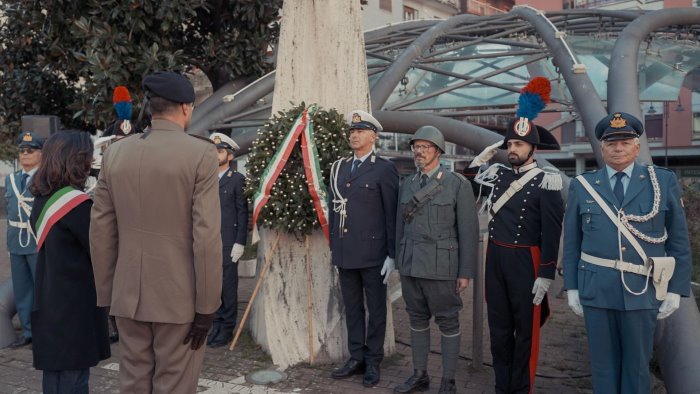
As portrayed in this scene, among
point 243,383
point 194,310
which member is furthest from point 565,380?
point 194,310

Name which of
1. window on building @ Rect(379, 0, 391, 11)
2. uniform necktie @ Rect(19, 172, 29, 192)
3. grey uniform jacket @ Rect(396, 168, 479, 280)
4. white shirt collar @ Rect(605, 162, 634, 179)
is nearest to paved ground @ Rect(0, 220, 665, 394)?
grey uniform jacket @ Rect(396, 168, 479, 280)

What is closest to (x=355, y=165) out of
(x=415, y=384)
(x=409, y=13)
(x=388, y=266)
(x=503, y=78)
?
(x=388, y=266)

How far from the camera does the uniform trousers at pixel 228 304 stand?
20.2 ft

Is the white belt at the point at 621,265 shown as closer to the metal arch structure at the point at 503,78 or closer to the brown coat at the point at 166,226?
the metal arch structure at the point at 503,78

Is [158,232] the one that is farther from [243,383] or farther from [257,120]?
[257,120]

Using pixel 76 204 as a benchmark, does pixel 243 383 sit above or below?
below

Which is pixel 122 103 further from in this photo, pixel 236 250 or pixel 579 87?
pixel 579 87

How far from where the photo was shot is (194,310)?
3.05 meters

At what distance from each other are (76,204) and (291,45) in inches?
108

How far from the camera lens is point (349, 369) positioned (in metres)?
5.00

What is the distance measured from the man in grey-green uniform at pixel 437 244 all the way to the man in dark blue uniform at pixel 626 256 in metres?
0.98

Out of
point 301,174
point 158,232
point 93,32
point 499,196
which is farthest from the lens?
point 93,32

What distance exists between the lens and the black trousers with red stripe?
13.9ft

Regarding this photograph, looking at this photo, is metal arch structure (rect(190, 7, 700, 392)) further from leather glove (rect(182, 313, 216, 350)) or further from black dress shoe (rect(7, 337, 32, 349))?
black dress shoe (rect(7, 337, 32, 349))
